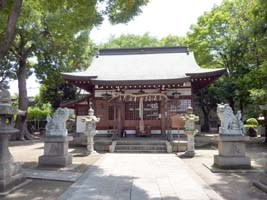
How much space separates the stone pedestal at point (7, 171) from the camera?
21.4 ft

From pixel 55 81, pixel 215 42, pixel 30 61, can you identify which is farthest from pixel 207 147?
pixel 30 61

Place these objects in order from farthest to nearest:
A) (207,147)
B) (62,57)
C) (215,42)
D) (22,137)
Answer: (215,42) < (62,57) < (22,137) < (207,147)

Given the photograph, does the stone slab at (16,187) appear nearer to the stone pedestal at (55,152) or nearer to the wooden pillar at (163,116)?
the stone pedestal at (55,152)

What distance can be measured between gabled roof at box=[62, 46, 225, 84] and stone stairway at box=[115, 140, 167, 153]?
11.2 ft

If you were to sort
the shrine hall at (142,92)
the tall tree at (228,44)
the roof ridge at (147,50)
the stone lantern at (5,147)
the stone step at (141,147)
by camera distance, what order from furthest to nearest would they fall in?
the roof ridge at (147,50)
the tall tree at (228,44)
the shrine hall at (142,92)
the stone step at (141,147)
the stone lantern at (5,147)

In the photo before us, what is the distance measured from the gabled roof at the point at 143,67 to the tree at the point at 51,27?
2.52 meters

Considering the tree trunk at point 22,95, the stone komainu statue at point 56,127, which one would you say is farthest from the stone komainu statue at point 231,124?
the tree trunk at point 22,95

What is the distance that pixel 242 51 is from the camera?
75.0ft

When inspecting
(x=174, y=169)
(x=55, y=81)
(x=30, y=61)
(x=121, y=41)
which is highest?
(x=121, y=41)

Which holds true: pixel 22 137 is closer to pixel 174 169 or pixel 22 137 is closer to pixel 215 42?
pixel 174 169

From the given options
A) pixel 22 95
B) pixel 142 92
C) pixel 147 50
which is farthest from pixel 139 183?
pixel 22 95

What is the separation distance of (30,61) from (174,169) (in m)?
20.1

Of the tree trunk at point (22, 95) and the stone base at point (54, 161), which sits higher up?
the tree trunk at point (22, 95)

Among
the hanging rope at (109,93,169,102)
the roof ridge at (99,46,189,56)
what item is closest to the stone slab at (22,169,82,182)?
the hanging rope at (109,93,169,102)
